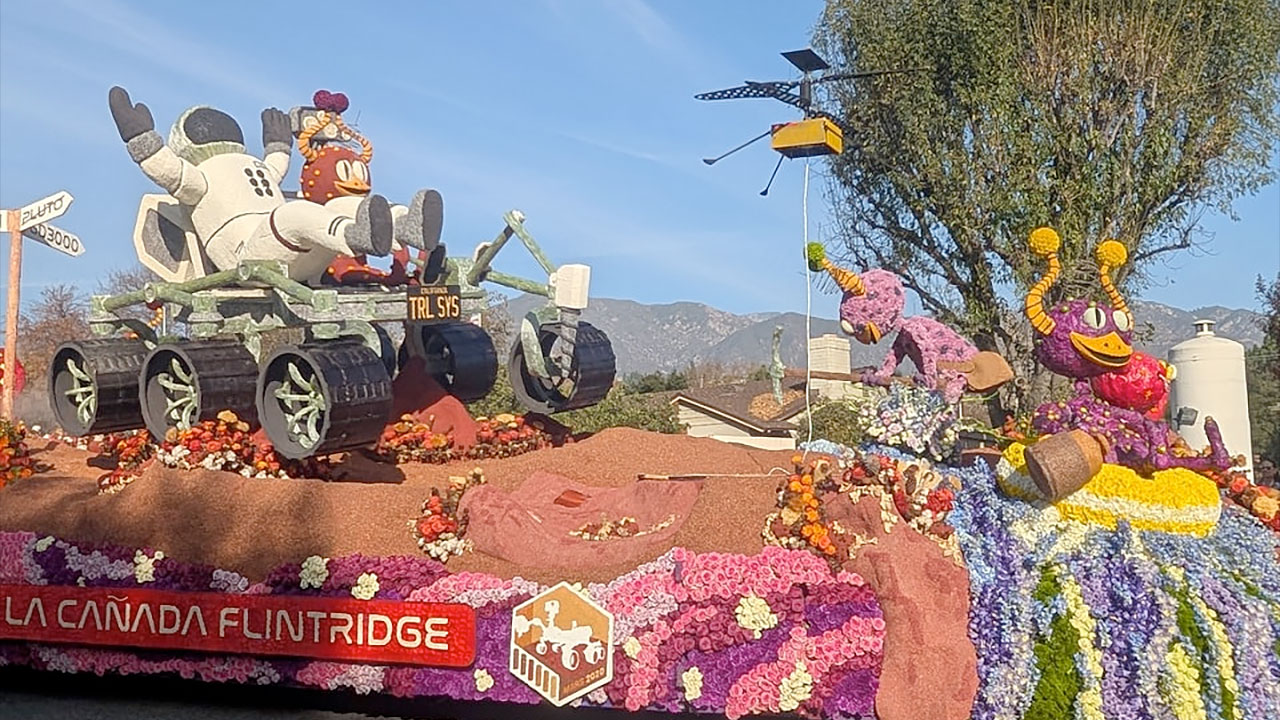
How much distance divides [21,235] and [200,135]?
6.65 feet

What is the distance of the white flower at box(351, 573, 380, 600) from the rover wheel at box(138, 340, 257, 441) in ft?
7.31

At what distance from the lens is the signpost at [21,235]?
30.1 ft

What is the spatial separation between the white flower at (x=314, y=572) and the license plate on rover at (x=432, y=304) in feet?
8.68

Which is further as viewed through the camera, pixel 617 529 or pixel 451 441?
pixel 451 441

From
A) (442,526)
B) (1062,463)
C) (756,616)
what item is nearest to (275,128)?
(442,526)

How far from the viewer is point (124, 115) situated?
26.7ft

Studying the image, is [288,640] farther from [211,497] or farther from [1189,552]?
[1189,552]

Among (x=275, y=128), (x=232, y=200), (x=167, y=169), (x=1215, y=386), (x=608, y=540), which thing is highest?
(x=275, y=128)

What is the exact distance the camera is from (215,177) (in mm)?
8695

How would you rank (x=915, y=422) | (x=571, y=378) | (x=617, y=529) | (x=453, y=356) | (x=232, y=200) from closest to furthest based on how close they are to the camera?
(x=617, y=529) < (x=915, y=422) < (x=232, y=200) < (x=571, y=378) < (x=453, y=356)

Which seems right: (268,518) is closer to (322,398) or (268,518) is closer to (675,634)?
(322,398)

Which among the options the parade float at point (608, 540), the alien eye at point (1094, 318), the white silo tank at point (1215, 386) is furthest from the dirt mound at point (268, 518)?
the white silo tank at point (1215, 386)

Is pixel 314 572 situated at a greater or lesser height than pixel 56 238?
lesser

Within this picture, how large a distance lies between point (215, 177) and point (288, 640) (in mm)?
4354
